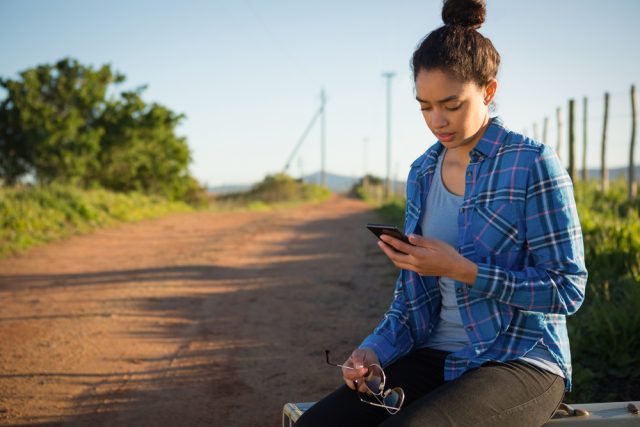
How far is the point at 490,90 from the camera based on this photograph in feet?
6.93

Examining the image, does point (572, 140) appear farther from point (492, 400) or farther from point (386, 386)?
point (492, 400)

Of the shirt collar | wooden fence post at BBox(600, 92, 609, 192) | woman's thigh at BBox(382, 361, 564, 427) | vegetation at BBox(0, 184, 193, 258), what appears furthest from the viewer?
wooden fence post at BBox(600, 92, 609, 192)

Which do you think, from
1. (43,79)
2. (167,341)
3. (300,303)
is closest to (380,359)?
(167,341)

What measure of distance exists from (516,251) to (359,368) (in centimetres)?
66

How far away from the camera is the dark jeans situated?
5.72ft

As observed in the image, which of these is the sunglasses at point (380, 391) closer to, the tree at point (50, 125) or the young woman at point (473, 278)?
the young woman at point (473, 278)

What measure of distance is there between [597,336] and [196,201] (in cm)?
2378

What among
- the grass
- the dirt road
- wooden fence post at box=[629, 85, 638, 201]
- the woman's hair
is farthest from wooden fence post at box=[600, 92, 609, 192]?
the woman's hair

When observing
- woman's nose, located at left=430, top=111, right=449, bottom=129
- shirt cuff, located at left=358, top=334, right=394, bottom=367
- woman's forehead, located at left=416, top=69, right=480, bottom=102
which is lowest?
shirt cuff, located at left=358, top=334, right=394, bottom=367

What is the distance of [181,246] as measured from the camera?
402 inches

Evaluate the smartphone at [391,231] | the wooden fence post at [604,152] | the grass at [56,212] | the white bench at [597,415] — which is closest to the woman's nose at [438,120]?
the smartphone at [391,231]

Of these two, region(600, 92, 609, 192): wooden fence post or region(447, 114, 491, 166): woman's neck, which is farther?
region(600, 92, 609, 192): wooden fence post

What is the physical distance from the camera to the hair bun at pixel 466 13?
82.2 inches

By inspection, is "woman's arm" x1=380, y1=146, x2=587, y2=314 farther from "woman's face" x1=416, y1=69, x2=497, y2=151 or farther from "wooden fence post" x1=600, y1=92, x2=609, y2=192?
"wooden fence post" x1=600, y1=92, x2=609, y2=192
